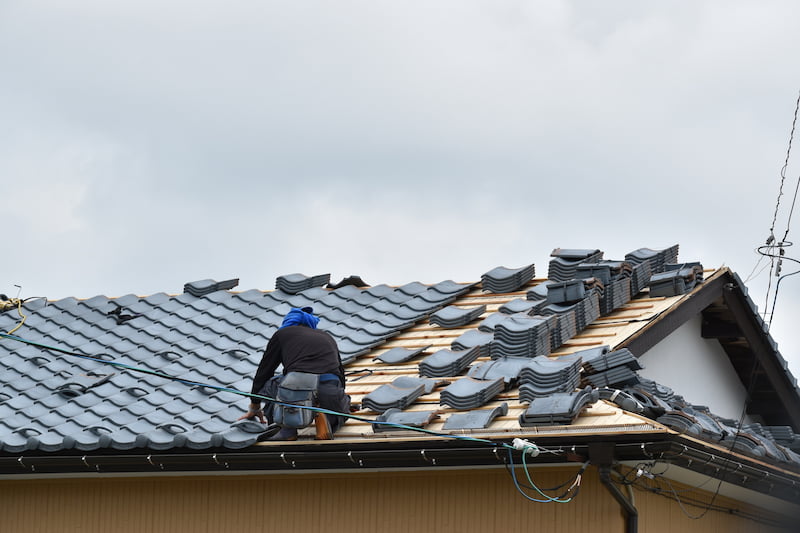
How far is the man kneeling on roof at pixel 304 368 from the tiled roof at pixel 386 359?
0.17 metres

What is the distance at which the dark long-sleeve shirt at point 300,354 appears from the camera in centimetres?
813

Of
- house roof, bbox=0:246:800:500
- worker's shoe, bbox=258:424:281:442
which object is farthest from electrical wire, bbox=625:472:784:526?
worker's shoe, bbox=258:424:281:442

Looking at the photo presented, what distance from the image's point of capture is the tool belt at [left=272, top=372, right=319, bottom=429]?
25.6ft

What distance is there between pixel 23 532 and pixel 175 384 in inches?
74.2

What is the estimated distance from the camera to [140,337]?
11609mm

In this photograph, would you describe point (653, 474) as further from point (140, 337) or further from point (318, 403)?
point (140, 337)

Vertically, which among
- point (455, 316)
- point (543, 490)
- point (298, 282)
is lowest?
point (543, 490)

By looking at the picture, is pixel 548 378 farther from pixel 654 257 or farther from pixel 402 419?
pixel 654 257

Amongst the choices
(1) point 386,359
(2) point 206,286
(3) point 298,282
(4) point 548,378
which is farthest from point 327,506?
(2) point 206,286

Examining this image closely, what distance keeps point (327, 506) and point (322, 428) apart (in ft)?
2.68

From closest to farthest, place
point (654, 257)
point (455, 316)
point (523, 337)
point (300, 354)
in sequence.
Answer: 1. point (300, 354)
2. point (523, 337)
3. point (455, 316)
4. point (654, 257)

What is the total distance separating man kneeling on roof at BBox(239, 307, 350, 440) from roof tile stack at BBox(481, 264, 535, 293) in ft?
11.7

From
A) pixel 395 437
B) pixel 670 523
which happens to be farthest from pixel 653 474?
pixel 395 437

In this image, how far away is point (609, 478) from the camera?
23.1 ft
